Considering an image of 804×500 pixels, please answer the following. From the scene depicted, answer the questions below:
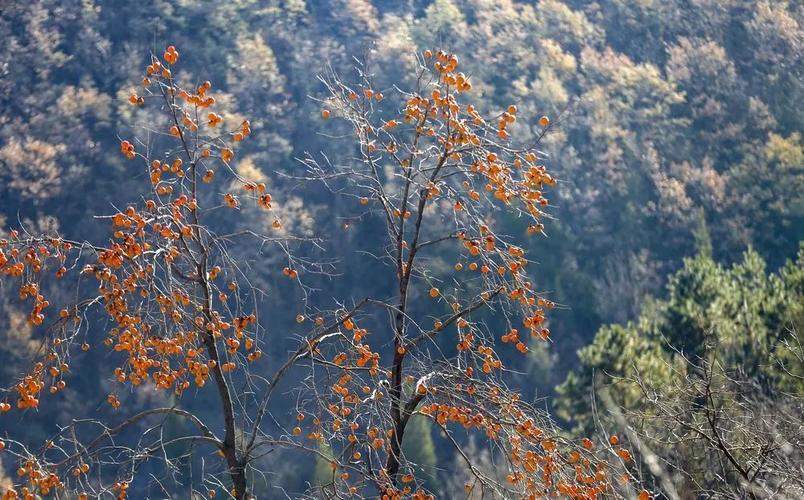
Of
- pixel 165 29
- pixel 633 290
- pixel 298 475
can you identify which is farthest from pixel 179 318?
pixel 165 29

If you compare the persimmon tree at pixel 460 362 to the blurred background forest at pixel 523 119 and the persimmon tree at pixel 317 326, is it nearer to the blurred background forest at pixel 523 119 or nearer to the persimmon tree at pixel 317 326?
the persimmon tree at pixel 317 326

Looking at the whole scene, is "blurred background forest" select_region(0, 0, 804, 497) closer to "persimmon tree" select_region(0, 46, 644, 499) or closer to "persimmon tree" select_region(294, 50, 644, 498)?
"persimmon tree" select_region(294, 50, 644, 498)

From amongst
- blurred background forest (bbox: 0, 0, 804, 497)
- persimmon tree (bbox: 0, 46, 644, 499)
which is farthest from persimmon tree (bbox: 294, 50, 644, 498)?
blurred background forest (bbox: 0, 0, 804, 497)

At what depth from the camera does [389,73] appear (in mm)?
38406

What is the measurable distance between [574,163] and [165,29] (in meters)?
15.9

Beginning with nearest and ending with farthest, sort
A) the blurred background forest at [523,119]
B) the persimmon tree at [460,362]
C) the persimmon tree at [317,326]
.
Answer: the persimmon tree at [317,326] → the persimmon tree at [460,362] → the blurred background forest at [523,119]

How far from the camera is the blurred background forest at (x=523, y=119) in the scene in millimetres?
32594

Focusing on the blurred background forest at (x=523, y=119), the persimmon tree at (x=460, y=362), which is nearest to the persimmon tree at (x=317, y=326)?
the persimmon tree at (x=460, y=362)

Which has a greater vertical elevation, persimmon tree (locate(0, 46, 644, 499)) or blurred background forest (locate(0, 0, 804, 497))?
persimmon tree (locate(0, 46, 644, 499))

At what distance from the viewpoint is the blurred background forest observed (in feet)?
107

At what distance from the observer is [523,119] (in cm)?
3834

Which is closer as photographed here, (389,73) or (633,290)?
(633,290)

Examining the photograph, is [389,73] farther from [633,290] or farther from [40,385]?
[40,385]

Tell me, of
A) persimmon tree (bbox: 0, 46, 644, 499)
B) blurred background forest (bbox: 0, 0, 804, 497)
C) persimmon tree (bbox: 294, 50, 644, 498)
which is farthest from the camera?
blurred background forest (bbox: 0, 0, 804, 497)
